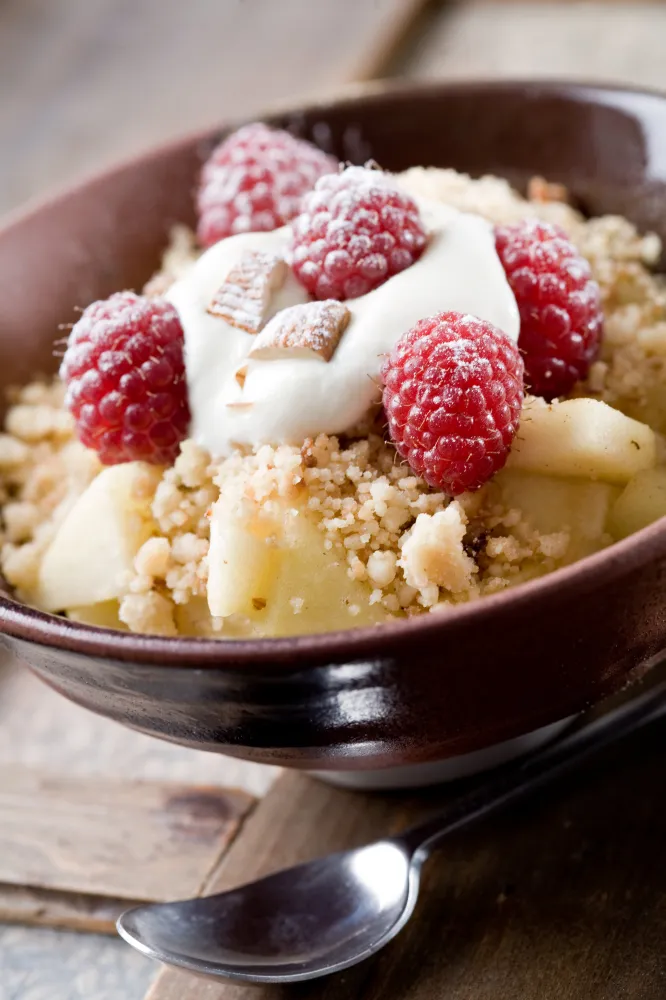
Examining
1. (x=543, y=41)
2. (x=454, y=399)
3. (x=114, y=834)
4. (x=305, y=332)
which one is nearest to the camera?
(x=454, y=399)

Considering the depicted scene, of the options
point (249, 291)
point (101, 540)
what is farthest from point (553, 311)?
point (101, 540)

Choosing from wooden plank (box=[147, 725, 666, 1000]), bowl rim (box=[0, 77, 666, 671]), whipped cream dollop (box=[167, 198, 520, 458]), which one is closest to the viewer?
bowl rim (box=[0, 77, 666, 671])

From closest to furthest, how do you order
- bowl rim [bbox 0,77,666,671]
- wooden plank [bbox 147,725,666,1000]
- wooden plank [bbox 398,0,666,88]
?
bowl rim [bbox 0,77,666,671]
wooden plank [bbox 147,725,666,1000]
wooden plank [bbox 398,0,666,88]

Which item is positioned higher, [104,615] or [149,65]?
[149,65]

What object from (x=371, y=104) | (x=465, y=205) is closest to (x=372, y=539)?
(x=465, y=205)

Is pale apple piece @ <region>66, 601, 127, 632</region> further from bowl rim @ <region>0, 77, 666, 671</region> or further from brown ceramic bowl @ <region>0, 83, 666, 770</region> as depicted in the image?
bowl rim @ <region>0, 77, 666, 671</region>

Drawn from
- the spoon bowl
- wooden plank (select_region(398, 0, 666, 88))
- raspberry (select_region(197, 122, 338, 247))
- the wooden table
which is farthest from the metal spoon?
wooden plank (select_region(398, 0, 666, 88))

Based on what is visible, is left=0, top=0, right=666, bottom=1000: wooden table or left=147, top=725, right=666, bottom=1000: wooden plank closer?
left=147, top=725, right=666, bottom=1000: wooden plank

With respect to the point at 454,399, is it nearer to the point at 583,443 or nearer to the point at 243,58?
the point at 583,443
